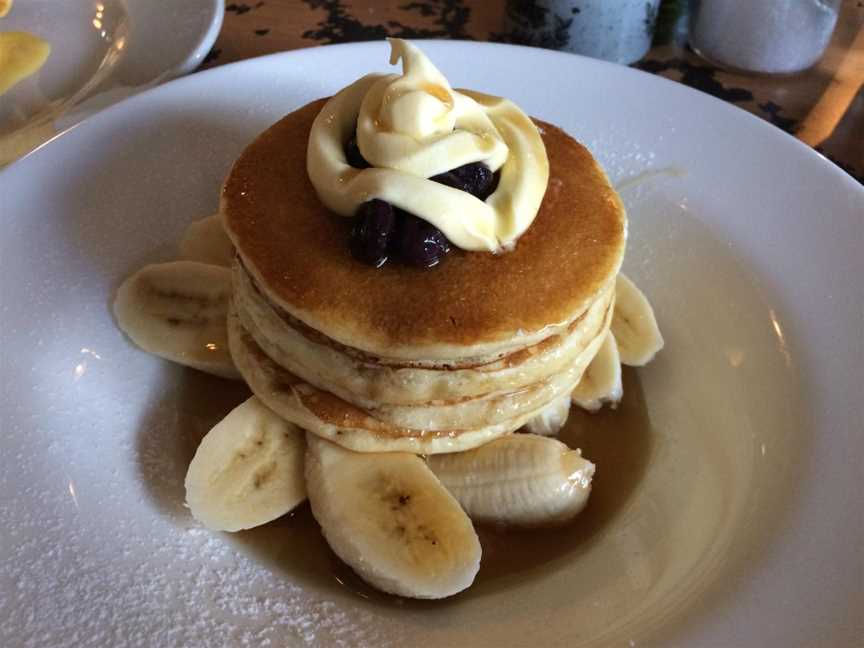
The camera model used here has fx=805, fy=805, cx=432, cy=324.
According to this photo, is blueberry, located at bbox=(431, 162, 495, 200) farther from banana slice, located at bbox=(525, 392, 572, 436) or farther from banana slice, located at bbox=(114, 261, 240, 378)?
banana slice, located at bbox=(114, 261, 240, 378)

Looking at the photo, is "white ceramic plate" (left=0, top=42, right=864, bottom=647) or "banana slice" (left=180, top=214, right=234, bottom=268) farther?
"banana slice" (left=180, top=214, right=234, bottom=268)

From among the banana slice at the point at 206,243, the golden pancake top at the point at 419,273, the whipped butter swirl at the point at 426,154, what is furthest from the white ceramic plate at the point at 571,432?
the whipped butter swirl at the point at 426,154

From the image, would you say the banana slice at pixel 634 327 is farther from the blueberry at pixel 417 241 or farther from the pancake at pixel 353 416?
the blueberry at pixel 417 241

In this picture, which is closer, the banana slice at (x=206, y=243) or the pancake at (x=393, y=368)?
the pancake at (x=393, y=368)

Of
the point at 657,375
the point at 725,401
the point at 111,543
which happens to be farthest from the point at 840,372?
the point at 111,543

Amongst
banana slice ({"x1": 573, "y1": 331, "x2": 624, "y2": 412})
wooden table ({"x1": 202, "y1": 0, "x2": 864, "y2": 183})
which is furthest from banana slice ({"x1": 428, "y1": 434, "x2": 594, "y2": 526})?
wooden table ({"x1": 202, "y1": 0, "x2": 864, "y2": 183})

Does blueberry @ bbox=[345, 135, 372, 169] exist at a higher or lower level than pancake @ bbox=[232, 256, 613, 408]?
higher
